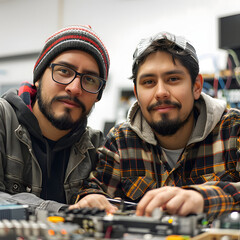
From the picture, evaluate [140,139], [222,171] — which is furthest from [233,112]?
[140,139]

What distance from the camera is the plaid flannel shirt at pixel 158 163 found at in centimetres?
143

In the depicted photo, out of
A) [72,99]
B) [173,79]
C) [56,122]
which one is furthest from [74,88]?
[173,79]

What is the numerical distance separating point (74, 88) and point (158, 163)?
0.52 meters

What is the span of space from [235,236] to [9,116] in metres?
1.14

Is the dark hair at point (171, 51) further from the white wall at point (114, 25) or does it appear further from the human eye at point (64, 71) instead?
the white wall at point (114, 25)

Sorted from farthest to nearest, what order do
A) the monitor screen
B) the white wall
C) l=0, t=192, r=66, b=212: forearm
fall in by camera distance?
the white wall, the monitor screen, l=0, t=192, r=66, b=212: forearm

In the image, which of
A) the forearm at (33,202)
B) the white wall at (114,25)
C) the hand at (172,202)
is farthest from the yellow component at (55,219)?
the white wall at (114,25)

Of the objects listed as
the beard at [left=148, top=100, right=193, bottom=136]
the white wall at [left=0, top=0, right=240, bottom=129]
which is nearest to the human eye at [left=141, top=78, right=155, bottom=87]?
→ the beard at [left=148, top=100, right=193, bottom=136]

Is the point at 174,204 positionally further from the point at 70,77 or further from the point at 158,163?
the point at 70,77

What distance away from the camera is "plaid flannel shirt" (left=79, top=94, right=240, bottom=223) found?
1.43m

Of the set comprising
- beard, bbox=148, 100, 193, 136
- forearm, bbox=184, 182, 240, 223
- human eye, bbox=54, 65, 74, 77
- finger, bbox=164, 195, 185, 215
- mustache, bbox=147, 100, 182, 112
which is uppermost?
human eye, bbox=54, 65, 74, 77

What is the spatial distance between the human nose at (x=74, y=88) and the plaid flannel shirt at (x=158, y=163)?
29 centimetres

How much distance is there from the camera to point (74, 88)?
152cm

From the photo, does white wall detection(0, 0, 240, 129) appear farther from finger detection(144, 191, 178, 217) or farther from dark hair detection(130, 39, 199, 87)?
finger detection(144, 191, 178, 217)
